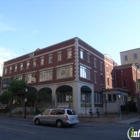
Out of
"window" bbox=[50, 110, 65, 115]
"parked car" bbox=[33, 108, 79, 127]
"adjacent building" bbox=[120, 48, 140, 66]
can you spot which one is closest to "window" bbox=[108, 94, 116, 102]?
"parked car" bbox=[33, 108, 79, 127]

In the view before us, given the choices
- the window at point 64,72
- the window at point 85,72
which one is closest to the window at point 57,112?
the window at point 64,72

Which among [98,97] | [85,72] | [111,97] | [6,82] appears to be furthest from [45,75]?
[6,82]

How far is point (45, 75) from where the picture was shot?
119 feet

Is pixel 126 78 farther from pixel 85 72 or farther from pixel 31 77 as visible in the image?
pixel 31 77

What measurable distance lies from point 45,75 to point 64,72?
5423 millimetres

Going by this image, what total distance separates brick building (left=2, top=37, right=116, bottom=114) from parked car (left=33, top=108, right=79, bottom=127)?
33.7ft

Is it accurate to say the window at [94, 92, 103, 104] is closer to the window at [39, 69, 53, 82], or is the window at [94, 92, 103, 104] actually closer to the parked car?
the window at [39, 69, 53, 82]

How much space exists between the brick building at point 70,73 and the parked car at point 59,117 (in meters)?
10.3

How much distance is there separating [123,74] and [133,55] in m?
17.2

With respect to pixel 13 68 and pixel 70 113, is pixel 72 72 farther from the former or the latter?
pixel 13 68

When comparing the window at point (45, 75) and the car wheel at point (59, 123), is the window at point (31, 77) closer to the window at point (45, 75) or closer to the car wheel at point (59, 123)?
the window at point (45, 75)

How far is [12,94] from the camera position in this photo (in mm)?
32656

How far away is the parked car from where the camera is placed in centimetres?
1619

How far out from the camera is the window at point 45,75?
3515cm
